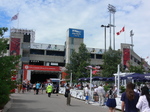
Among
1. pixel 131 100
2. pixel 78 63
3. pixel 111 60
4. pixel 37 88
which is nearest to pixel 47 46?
pixel 78 63

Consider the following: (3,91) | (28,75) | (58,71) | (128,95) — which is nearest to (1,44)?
(3,91)

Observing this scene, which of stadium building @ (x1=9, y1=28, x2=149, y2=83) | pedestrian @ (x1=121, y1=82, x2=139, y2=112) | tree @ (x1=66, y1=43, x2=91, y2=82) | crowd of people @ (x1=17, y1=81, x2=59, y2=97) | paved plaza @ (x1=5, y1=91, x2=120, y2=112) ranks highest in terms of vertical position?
stadium building @ (x1=9, y1=28, x2=149, y2=83)

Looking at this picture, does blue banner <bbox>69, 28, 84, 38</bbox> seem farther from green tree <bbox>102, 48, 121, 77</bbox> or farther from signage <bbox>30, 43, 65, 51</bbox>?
green tree <bbox>102, 48, 121, 77</bbox>

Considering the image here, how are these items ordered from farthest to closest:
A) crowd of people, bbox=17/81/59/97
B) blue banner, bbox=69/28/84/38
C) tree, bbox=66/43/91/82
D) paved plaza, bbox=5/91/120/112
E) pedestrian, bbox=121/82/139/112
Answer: blue banner, bbox=69/28/84/38 < tree, bbox=66/43/91/82 < crowd of people, bbox=17/81/59/97 < paved plaza, bbox=5/91/120/112 < pedestrian, bbox=121/82/139/112

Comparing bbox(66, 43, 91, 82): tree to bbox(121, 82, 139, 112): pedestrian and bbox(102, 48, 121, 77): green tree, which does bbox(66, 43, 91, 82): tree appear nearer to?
bbox(102, 48, 121, 77): green tree

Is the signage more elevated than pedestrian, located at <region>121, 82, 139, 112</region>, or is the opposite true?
the signage

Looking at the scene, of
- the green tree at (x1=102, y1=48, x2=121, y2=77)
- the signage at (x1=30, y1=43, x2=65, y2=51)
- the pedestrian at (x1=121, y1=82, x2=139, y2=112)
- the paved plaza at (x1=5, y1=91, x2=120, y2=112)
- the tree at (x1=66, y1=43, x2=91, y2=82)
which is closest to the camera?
the pedestrian at (x1=121, y1=82, x2=139, y2=112)

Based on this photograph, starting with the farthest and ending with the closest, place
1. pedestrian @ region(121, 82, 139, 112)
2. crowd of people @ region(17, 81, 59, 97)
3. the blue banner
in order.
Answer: the blue banner < crowd of people @ region(17, 81, 59, 97) < pedestrian @ region(121, 82, 139, 112)

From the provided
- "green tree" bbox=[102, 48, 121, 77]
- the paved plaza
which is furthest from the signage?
the paved plaza

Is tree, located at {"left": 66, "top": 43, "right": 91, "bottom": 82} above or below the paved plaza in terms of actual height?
above

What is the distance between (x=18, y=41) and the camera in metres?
55.2

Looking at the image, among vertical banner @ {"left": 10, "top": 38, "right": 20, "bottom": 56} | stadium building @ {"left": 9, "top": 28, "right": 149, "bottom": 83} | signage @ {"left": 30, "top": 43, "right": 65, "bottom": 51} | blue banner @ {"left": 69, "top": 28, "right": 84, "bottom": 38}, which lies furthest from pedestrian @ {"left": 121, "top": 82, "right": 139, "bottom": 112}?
signage @ {"left": 30, "top": 43, "right": 65, "bottom": 51}

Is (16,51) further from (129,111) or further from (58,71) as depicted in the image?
(129,111)

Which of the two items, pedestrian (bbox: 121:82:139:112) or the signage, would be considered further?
the signage
